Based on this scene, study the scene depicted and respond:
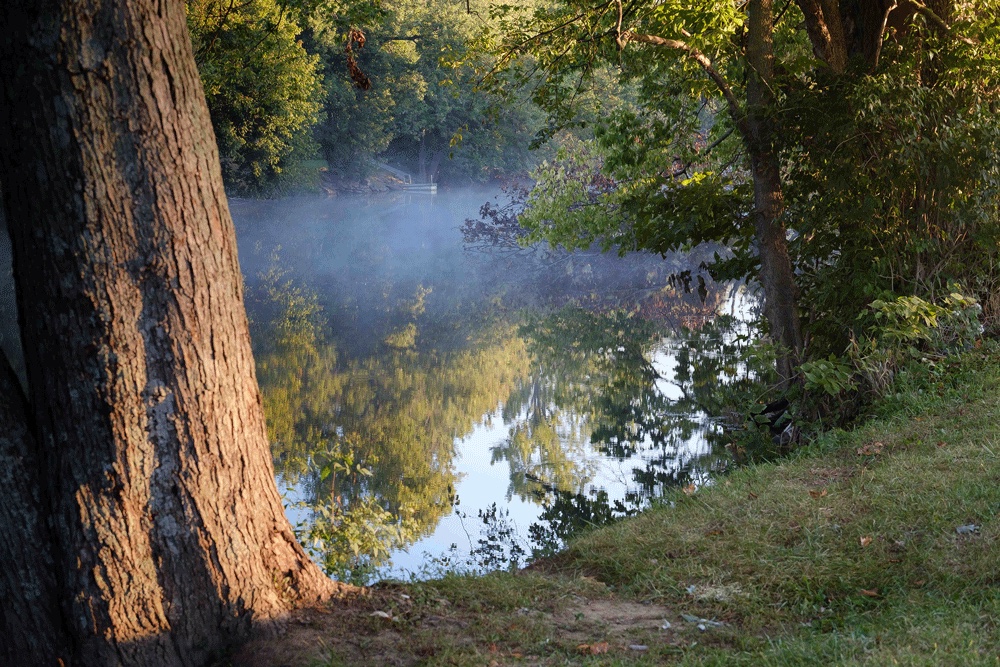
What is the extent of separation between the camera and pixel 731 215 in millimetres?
10352

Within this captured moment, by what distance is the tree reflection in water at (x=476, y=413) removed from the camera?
27.9 feet

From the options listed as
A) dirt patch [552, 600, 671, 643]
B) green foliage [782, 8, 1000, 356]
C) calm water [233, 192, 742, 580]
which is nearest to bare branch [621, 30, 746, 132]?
green foliage [782, 8, 1000, 356]

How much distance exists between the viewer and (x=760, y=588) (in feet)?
16.0

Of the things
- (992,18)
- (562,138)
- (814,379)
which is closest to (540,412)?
(814,379)

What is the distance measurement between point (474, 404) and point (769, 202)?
5.33 metres

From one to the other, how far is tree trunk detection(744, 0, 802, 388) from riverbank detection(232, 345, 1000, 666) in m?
2.40

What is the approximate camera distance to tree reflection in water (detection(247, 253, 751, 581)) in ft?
27.9

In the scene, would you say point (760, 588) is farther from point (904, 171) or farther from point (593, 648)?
point (904, 171)

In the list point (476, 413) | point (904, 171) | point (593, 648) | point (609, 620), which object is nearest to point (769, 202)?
point (904, 171)

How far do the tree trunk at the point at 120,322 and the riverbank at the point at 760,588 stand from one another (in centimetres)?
46

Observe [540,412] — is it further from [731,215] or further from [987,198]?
[987,198]

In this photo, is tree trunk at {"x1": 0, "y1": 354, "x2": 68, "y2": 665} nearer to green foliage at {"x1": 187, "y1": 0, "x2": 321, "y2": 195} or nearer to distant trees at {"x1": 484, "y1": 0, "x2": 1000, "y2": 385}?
distant trees at {"x1": 484, "y1": 0, "x2": 1000, "y2": 385}

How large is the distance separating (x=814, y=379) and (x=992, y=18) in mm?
3834

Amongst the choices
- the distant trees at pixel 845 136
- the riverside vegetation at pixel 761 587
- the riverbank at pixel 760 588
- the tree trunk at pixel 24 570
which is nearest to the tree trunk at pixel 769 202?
the distant trees at pixel 845 136
